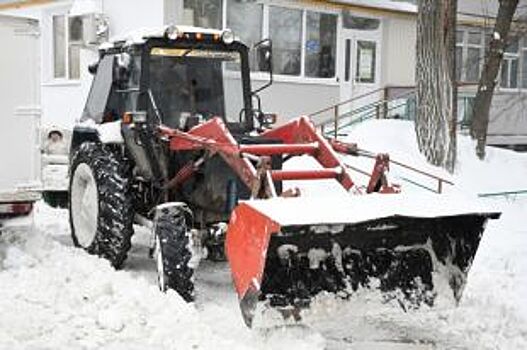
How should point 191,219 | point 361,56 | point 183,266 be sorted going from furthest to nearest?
1. point 361,56
2. point 191,219
3. point 183,266

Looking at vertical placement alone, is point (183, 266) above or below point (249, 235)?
below

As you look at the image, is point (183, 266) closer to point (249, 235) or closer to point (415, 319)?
point (249, 235)

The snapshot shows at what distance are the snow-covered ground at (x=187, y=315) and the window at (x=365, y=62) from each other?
12049 millimetres

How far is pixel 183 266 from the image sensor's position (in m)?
6.44

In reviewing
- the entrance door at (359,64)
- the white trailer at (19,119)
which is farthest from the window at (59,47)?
the white trailer at (19,119)

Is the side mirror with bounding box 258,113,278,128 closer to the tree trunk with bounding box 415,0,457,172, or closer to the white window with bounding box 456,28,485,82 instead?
the tree trunk with bounding box 415,0,457,172

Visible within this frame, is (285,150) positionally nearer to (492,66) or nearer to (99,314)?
(99,314)

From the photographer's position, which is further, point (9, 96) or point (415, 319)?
point (9, 96)

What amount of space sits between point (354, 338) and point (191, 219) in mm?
1796

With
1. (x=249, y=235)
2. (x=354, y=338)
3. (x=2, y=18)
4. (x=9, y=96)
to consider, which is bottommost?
(x=354, y=338)

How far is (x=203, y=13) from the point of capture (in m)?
16.4

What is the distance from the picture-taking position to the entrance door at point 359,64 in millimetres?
19484

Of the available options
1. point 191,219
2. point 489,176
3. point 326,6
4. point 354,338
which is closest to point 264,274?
point 354,338

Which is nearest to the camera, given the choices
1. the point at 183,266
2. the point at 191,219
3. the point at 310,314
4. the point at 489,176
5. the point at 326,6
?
the point at 310,314
